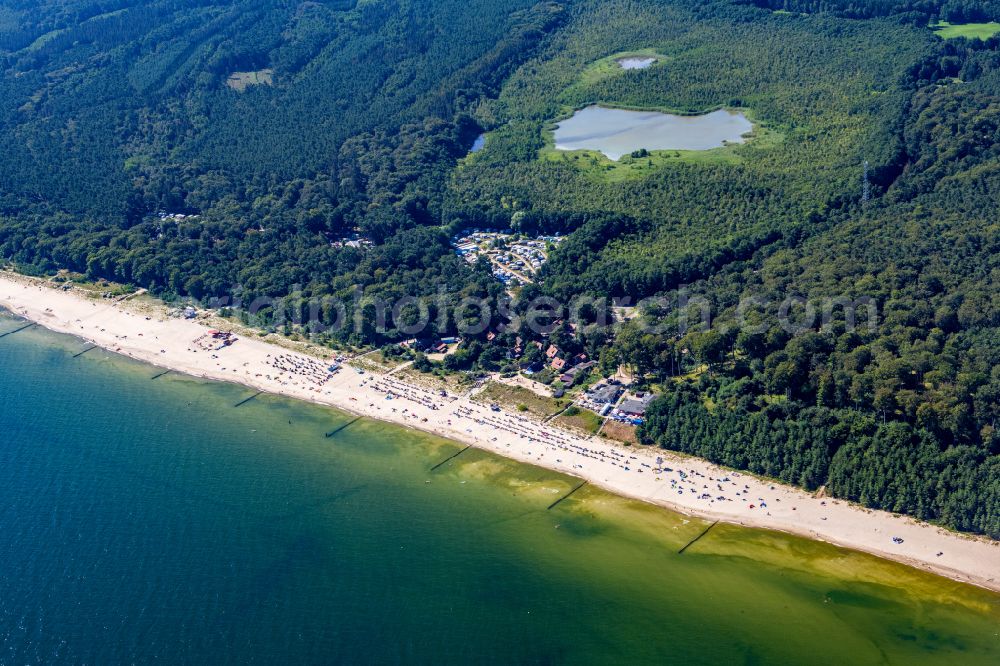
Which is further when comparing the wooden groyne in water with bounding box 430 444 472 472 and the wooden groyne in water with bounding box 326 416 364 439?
the wooden groyne in water with bounding box 326 416 364 439

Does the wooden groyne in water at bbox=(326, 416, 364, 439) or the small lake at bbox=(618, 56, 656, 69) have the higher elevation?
the small lake at bbox=(618, 56, 656, 69)

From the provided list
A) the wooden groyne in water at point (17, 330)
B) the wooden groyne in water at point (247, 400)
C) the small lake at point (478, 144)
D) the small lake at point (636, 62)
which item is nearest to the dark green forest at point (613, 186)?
the small lake at point (478, 144)

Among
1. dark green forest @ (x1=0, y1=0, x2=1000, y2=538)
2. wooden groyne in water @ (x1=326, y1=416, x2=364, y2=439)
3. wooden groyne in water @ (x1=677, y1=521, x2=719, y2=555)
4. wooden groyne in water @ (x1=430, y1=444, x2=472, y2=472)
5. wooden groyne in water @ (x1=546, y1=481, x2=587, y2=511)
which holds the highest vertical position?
dark green forest @ (x1=0, y1=0, x2=1000, y2=538)

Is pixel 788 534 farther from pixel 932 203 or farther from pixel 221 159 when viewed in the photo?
pixel 221 159

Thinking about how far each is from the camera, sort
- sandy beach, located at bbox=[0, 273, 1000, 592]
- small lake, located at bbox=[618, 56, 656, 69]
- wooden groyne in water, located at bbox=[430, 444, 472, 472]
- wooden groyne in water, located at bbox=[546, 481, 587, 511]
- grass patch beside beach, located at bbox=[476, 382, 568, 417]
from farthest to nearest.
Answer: small lake, located at bbox=[618, 56, 656, 69] < grass patch beside beach, located at bbox=[476, 382, 568, 417] < wooden groyne in water, located at bbox=[430, 444, 472, 472] < wooden groyne in water, located at bbox=[546, 481, 587, 511] < sandy beach, located at bbox=[0, 273, 1000, 592]

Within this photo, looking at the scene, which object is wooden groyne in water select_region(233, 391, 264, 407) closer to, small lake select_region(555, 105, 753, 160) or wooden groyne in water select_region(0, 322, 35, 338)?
wooden groyne in water select_region(0, 322, 35, 338)

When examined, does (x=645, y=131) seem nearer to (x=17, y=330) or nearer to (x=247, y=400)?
(x=247, y=400)

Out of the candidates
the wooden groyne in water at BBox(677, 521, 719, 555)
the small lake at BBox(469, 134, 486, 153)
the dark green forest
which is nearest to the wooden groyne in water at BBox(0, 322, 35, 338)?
the dark green forest
